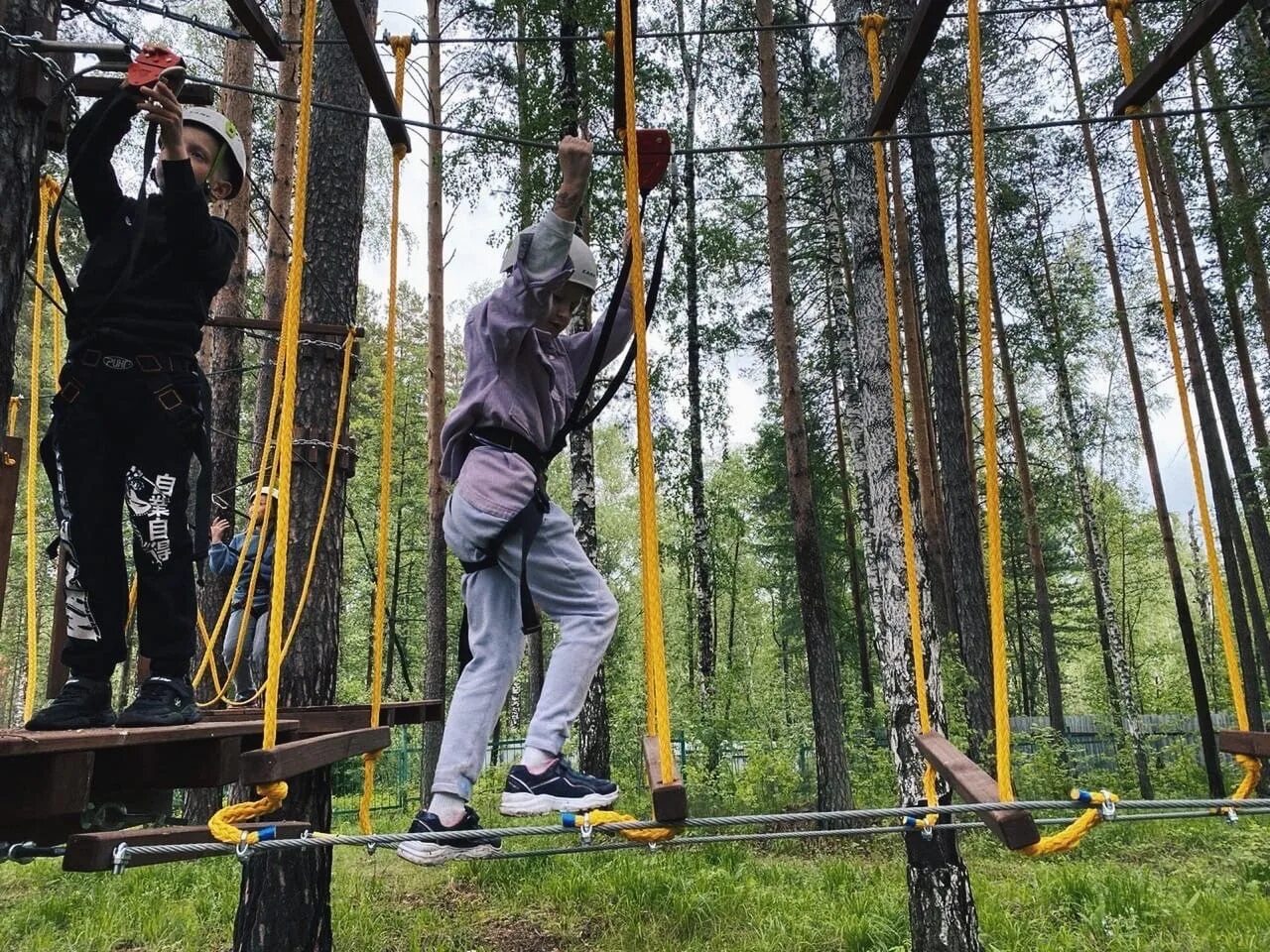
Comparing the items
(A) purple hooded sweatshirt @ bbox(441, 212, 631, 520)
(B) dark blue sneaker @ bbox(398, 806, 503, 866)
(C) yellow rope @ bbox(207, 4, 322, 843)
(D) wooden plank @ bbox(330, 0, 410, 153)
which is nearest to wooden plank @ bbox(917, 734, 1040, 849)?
(B) dark blue sneaker @ bbox(398, 806, 503, 866)

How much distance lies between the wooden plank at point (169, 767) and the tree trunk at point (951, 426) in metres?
7.85

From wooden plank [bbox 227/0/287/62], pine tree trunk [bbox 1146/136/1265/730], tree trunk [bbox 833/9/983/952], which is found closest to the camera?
wooden plank [bbox 227/0/287/62]

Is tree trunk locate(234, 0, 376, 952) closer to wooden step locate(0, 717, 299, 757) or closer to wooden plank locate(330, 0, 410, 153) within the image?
wooden plank locate(330, 0, 410, 153)

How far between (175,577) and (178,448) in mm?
342

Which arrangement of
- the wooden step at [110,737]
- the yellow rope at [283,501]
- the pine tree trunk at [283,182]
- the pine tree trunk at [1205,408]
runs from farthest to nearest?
the pine tree trunk at [1205,408], the pine tree trunk at [283,182], the yellow rope at [283,501], the wooden step at [110,737]

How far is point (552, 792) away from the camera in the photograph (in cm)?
183

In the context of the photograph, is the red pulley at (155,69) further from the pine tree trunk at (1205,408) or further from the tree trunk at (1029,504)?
the tree trunk at (1029,504)

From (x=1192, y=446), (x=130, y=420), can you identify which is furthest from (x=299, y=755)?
(x=1192, y=446)

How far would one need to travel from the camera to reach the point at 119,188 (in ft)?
7.07

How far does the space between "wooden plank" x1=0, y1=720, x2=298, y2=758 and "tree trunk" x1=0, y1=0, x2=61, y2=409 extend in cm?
95

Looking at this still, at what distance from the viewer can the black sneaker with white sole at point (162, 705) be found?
1975 mm

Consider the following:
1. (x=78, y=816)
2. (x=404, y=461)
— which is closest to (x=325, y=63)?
(x=78, y=816)

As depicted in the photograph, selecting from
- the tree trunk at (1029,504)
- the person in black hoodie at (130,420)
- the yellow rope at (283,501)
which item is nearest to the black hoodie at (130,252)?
the person in black hoodie at (130,420)

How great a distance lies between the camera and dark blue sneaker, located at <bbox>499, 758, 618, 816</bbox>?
5.90ft
